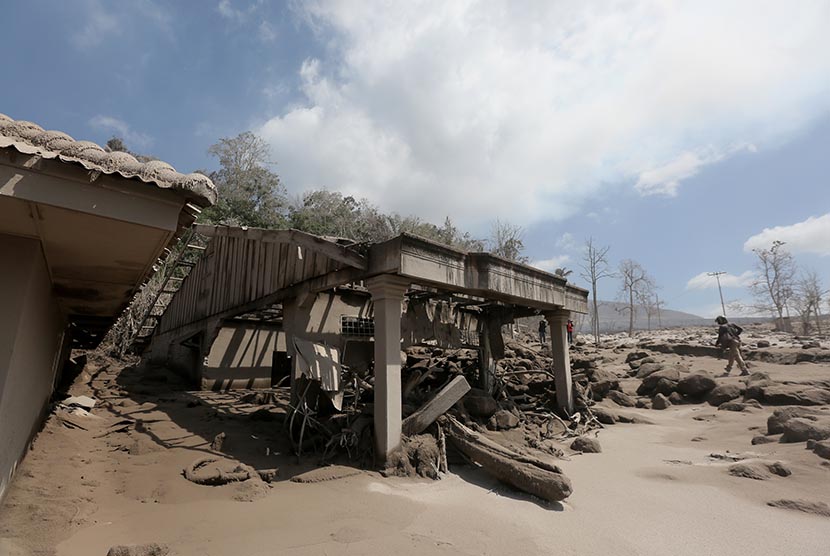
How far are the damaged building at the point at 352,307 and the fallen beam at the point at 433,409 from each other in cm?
44

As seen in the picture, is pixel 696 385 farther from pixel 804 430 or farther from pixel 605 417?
pixel 804 430

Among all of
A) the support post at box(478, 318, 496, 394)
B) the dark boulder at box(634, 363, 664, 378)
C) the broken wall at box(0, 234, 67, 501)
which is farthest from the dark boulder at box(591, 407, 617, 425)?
the broken wall at box(0, 234, 67, 501)

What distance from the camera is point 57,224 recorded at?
3.84 meters

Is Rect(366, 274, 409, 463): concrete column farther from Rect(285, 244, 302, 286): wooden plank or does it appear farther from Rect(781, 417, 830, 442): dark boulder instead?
Rect(781, 417, 830, 442): dark boulder

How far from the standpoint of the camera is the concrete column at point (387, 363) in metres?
6.40

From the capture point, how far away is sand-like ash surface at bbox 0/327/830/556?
4.13 meters

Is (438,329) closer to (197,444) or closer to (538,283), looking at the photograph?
(538,283)

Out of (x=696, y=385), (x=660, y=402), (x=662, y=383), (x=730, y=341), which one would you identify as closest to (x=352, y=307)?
(x=660, y=402)

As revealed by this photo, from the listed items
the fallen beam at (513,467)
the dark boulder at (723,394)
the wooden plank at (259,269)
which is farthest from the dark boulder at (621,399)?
the wooden plank at (259,269)

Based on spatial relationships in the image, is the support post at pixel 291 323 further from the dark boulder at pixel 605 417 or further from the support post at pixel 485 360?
the dark boulder at pixel 605 417

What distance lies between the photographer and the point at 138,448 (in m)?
6.82

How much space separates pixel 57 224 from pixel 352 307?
22.3 ft

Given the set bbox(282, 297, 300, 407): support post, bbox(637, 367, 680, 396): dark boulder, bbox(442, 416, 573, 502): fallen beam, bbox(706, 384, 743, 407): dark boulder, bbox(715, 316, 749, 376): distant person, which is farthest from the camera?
bbox(715, 316, 749, 376): distant person

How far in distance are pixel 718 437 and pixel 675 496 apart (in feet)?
14.2
